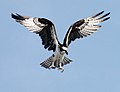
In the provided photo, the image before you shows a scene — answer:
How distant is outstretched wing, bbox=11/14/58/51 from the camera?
Result: 24.8 meters

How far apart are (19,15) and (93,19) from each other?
3.65 meters

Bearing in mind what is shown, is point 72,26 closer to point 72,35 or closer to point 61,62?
point 72,35

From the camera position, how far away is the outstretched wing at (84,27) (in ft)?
85.6

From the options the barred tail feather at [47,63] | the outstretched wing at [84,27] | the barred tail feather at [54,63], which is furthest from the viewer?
the outstretched wing at [84,27]

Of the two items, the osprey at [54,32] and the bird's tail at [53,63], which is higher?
the osprey at [54,32]

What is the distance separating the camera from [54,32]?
25.0 metres

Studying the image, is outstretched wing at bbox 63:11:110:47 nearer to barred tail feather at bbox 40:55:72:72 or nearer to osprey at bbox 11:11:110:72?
osprey at bbox 11:11:110:72

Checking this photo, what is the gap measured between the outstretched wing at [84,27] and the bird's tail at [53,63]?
4.66 ft

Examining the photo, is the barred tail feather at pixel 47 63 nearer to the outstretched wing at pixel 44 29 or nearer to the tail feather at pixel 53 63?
the tail feather at pixel 53 63

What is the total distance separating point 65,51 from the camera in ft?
79.5

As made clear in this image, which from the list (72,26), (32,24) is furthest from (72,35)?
(32,24)

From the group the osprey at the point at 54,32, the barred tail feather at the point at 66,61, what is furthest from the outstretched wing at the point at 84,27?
the barred tail feather at the point at 66,61

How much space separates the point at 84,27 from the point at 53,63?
322 centimetres

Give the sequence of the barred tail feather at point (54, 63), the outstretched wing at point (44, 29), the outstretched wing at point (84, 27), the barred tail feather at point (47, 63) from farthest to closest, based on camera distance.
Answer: the outstretched wing at point (84, 27), the outstretched wing at point (44, 29), the barred tail feather at point (47, 63), the barred tail feather at point (54, 63)
